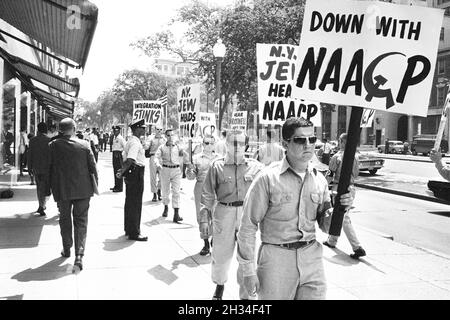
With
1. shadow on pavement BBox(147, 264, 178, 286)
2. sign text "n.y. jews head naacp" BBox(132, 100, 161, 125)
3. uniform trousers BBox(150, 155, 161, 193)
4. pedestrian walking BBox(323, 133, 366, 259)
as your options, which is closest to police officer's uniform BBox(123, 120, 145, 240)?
shadow on pavement BBox(147, 264, 178, 286)

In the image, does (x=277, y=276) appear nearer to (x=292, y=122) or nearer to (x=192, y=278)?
(x=292, y=122)

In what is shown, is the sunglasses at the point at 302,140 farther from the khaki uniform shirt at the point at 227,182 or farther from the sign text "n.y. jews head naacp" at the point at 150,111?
the sign text "n.y. jews head naacp" at the point at 150,111

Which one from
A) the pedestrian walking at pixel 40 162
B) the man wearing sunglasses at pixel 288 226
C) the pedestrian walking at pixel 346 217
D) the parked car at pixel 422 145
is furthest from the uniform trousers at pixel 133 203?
the parked car at pixel 422 145

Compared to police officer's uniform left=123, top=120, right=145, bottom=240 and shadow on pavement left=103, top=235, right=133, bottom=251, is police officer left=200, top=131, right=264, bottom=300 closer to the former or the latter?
shadow on pavement left=103, top=235, right=133, bottom=251

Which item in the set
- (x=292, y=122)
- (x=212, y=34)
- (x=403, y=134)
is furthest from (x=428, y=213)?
(x=403, y=134)

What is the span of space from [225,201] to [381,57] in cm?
233

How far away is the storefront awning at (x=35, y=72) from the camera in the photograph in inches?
387

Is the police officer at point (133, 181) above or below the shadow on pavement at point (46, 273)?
above

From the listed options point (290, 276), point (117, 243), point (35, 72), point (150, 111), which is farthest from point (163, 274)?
point (150, 111)

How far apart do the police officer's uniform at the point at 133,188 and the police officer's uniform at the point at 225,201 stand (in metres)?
2.85

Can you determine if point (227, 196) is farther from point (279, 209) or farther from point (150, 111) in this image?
point (150, 111)

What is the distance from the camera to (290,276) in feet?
10.0

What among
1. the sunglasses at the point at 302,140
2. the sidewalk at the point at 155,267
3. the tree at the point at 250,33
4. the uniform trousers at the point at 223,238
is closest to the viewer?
the sunglasses at the point at 302,140

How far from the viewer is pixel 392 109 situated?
11.0 feet
